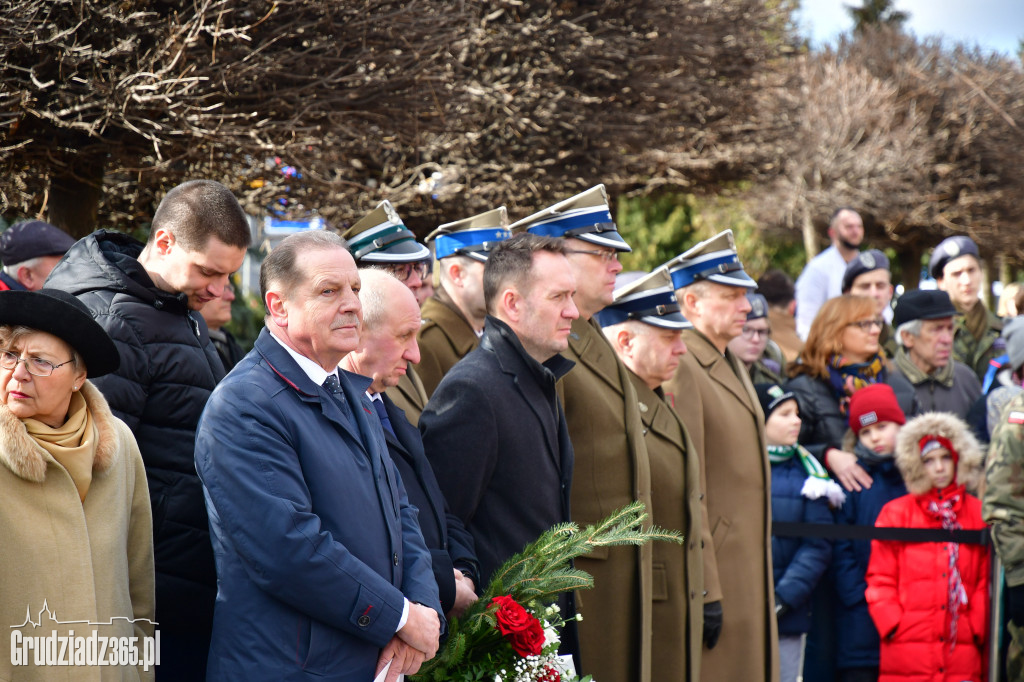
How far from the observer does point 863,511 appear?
19.9ft

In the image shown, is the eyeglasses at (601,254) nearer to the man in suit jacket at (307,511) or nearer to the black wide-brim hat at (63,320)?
the man in suit jacket at (307,511)

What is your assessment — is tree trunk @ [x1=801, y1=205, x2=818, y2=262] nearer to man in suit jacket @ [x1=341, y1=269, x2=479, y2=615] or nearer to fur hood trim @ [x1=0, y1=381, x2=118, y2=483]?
man in suit jacket @ [x1=341, y1=269, x2=479, y2=615]

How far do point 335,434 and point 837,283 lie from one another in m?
7.38

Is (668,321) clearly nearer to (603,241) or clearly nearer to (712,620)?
(603,241)

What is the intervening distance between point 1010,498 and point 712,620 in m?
1.67

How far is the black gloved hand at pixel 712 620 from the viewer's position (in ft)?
16.6

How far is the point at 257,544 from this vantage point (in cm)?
288

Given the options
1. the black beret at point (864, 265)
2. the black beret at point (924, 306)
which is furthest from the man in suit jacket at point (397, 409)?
the black beret at point (864, 265)

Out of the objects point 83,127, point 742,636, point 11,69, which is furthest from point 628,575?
point 11,69

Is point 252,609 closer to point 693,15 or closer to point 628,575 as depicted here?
point 628,575

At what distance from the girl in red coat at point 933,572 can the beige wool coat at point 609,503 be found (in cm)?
180

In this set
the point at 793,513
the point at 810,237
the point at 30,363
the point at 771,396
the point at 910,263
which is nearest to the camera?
the point at 30,363

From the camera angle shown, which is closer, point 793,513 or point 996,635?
point 996,635

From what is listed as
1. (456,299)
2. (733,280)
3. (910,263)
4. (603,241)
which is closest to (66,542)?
(456,299)
